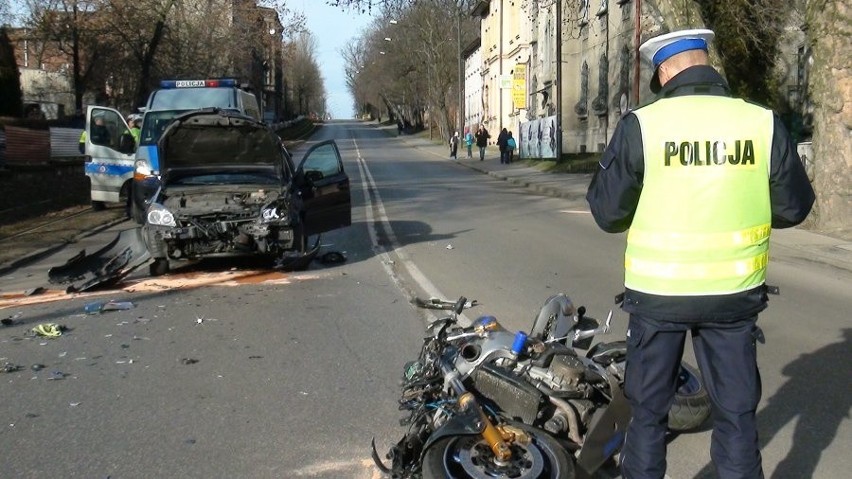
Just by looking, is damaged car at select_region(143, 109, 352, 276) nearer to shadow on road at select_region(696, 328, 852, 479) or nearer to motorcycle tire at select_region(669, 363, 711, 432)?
shadow on road at select_region(696, 328, 852, 479)

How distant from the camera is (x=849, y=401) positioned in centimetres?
563

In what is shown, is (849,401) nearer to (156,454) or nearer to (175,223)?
(156,454)

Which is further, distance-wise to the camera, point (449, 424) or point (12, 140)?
point (12, 140)

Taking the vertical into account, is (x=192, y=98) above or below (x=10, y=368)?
above

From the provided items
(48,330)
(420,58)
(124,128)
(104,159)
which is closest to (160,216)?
(48,330)

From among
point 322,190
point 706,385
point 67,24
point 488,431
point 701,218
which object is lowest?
point 488,431

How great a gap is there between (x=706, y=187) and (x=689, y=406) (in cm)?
200

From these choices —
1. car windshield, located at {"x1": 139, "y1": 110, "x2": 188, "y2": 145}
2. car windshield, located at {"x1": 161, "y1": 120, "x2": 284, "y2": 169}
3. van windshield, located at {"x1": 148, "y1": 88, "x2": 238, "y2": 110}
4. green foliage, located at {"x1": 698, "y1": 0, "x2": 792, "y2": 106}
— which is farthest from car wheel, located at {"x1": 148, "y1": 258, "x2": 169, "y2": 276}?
green foliage, located at {"x1": 698, "y1": 0, "x2": 792, "y2": 106}

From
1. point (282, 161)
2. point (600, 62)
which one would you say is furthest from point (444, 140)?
point (282, 161)

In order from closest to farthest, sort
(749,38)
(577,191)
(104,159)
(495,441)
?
(495,441) < (104,159) < (577,191) < (749,38)

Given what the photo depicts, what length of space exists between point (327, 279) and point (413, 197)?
41.3ft

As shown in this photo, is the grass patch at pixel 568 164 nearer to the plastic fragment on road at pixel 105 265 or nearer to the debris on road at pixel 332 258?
the debris on road at pixel 332 258

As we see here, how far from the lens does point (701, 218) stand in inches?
126

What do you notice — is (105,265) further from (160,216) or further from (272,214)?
(272,214)
